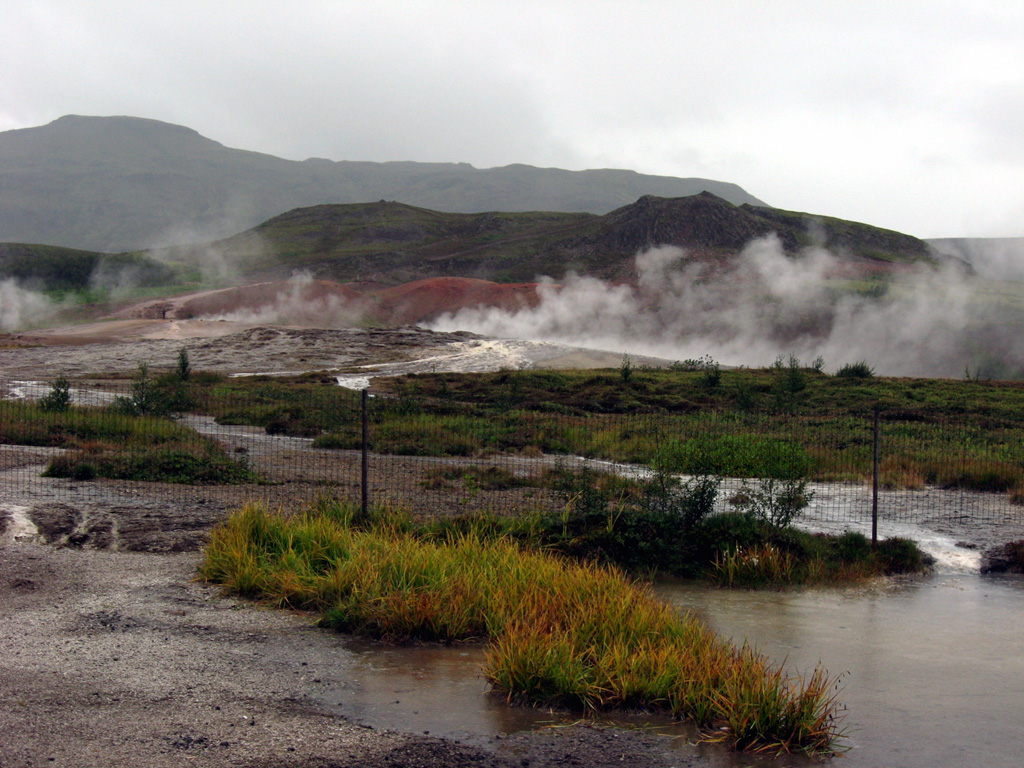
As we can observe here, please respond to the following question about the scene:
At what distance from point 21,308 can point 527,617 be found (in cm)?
9422

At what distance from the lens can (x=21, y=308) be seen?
291 ft

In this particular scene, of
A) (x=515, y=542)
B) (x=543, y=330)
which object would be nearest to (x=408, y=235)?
(x=543, y=330)

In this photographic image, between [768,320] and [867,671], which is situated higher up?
[768,320]

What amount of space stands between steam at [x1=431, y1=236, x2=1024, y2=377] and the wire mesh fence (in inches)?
1617

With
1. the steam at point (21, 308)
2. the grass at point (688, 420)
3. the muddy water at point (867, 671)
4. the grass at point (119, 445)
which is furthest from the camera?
the steam at point (21, 308)

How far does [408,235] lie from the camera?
14425cm

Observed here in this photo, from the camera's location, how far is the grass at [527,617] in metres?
6.94

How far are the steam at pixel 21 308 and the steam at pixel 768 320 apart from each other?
123ft

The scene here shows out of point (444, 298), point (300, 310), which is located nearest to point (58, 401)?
point (300, 310)

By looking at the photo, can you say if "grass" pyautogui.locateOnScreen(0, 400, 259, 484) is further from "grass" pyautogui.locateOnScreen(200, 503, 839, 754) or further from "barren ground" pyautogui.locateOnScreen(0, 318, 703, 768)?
"grass" pyautogui.locateOnScreen(200, 503, 839, 754)

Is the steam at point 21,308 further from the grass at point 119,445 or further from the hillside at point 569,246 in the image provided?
the grass at point 119,445

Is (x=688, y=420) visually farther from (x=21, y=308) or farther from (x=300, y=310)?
(x=21, y=308)

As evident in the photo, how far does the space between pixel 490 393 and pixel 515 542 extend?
2939cm

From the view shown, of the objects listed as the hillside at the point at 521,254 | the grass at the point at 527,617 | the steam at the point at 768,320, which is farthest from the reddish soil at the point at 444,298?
the grass at the point at 527,617
